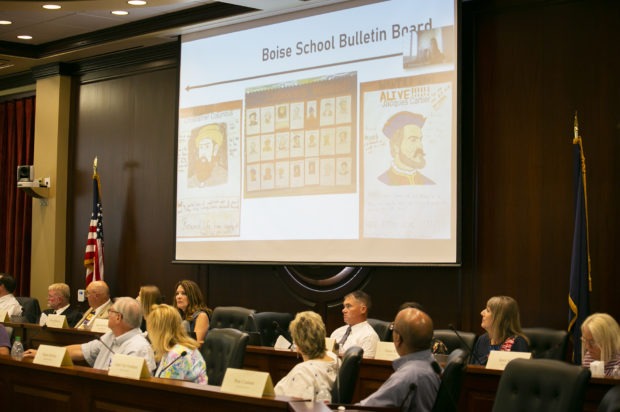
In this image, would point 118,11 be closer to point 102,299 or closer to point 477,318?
point 102,299

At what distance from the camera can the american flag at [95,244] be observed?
1002cm

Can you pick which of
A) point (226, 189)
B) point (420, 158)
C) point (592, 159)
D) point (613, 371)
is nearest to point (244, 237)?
point (226, 189)

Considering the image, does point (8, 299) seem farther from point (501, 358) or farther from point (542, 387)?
point (542, 387)

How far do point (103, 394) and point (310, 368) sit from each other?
1099 mm

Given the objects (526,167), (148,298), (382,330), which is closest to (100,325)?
(148,298)

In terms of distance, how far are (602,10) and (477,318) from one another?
8.25ft

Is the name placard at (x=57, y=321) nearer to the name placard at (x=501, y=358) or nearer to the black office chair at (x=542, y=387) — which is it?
the name placard at (x=501, y=358)

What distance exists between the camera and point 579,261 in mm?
6215

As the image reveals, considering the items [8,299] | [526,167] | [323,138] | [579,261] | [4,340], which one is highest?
[323,138]

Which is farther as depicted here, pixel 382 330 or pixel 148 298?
pixel 148 298

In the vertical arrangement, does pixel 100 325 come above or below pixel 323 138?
below

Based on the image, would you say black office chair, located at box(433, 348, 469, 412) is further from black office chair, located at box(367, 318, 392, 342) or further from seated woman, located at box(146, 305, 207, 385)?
black office chair, located at box(367, 318, 392, 342)

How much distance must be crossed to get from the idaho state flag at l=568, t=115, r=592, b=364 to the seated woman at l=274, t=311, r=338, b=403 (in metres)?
2.28

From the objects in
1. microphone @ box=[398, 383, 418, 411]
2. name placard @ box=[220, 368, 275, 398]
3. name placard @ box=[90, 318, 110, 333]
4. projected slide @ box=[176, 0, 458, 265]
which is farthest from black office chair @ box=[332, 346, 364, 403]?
name placard @ box=[90, 318, 110, 333]
